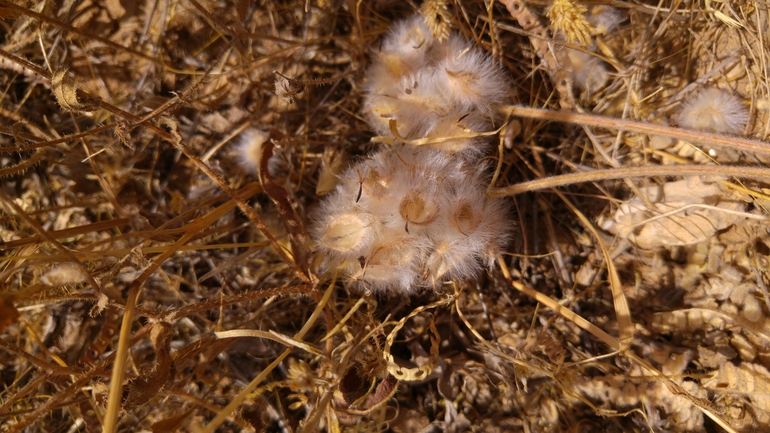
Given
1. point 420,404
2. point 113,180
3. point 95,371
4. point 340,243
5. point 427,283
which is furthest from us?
point 113,180

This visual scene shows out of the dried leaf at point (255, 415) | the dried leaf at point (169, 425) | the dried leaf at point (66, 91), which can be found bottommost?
the dried leaf at point (255, 415)

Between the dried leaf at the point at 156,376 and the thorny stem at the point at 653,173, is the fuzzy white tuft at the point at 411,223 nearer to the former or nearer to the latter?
the thorny stem at the point at 653,173

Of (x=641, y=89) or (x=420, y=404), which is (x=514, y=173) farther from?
(x=420, y=404)

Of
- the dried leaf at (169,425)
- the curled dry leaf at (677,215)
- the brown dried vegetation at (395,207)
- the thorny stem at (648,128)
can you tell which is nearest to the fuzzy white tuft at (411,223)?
the brown dried vegetation at (395,207)

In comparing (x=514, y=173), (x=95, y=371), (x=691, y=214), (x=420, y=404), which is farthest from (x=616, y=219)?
(x=95, y=371)

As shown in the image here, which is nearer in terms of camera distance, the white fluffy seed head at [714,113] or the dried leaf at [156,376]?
the dried leaf at [156,376]

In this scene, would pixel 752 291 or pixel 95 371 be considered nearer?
pixel 95 371

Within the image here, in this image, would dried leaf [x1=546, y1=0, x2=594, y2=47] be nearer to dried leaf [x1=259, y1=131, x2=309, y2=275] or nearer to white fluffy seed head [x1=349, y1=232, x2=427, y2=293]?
white fluffy seed head [x1=349, y1=232, x2=427, y2=293]
